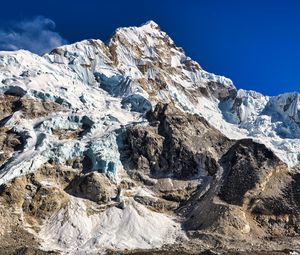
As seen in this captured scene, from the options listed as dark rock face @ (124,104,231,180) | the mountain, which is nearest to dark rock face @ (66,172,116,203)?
the mountain

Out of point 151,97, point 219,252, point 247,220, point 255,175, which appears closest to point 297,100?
point 151,97

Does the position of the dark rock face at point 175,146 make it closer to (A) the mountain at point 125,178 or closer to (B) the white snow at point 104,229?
(A) the mountain at point 125,178

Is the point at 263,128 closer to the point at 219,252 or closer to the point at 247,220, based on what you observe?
the point at 247,220

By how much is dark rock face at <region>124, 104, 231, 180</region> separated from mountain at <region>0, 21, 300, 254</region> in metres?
0.24

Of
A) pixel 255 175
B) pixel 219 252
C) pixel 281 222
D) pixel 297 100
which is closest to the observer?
pixel 219 252

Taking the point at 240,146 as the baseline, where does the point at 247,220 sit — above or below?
below

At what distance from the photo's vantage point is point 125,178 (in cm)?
11638

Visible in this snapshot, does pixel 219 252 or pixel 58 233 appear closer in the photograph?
pixel 219 252

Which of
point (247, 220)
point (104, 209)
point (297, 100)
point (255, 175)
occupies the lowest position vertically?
point (104, 209)

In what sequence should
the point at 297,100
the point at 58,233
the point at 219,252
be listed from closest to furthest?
the point at 219,252 → the point at 58,233 → the point at 297,100

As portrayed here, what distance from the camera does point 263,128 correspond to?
180m

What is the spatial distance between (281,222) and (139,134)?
39.2 m

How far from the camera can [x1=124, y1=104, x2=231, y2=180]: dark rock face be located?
120000 mm

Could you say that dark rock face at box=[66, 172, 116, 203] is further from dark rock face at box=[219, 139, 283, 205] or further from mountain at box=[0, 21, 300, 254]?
dark rock face at box=[219, 139, 283, 205]
